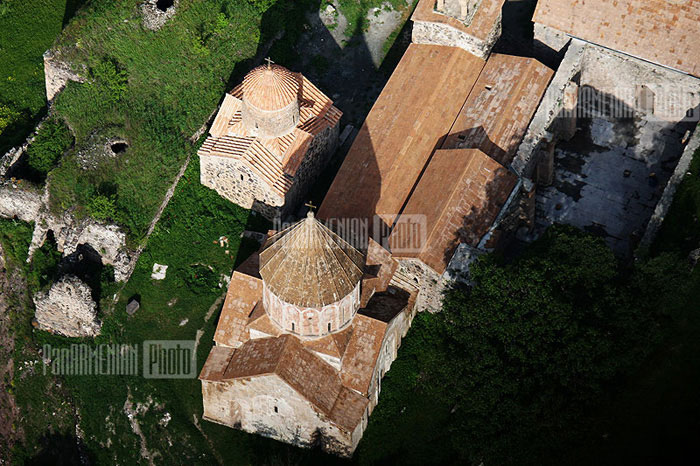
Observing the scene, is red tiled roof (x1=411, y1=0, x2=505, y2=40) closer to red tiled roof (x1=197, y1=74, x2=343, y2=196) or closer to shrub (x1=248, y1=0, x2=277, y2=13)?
red tiled roof (x1=197, y1=74, x2=343, y2=196)

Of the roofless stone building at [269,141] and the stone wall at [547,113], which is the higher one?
the stone wall at [547,113]

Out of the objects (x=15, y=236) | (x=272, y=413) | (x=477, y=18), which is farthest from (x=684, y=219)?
(x=15, y=236)

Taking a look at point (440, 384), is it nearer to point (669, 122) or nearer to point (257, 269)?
point (257, 269)

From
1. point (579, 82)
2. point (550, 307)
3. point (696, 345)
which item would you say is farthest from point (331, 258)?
point (579, 82)

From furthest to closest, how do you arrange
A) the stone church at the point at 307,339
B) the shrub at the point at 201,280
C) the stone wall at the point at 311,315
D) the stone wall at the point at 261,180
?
the shrub at the point at 201,280 < the stone wall at the point at 261,180 < the stone wall at the point at 311,315 < the stone church at the point at 307,339

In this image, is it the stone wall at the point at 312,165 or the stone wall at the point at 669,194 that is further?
the stone wall at the point at 312,165

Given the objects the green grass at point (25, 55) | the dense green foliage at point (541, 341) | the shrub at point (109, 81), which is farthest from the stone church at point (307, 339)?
the green grass at point (25, 55)

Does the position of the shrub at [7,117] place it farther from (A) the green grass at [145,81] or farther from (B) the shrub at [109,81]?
(B) the shrub at [109,81]
